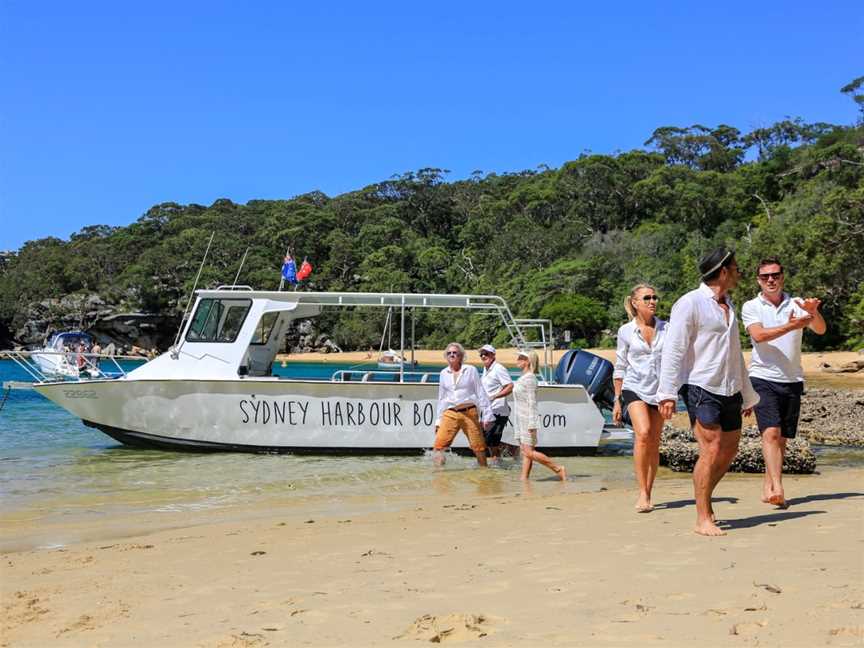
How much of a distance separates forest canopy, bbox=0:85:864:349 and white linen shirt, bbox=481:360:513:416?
3352 cm

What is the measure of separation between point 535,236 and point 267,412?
59556 mm

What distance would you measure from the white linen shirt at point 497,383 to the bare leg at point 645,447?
156 inches

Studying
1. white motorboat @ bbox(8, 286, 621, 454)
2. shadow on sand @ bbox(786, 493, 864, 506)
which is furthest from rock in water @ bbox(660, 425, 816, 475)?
white motorboat @ bbox(8, 286, 621, 454)

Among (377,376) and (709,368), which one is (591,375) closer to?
(377,376)

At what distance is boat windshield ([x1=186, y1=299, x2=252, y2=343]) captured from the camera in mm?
12484

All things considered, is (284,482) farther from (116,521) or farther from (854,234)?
(854,234)

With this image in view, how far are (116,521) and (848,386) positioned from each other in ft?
83.9

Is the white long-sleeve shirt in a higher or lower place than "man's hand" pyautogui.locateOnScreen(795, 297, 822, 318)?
lower

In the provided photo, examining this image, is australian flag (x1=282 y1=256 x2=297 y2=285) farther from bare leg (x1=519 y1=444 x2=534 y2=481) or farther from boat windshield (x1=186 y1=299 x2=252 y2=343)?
bare leg (x1=519 y1=444 x2=534 y2=481)

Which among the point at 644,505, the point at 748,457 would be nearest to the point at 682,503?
the point at 644,505

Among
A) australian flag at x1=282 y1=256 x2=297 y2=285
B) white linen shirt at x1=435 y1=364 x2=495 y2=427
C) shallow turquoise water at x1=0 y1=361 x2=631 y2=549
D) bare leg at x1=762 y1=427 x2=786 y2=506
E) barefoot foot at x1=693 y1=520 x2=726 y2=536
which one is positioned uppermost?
australian flag at x1=282 y1=256 x2=297 y2=285

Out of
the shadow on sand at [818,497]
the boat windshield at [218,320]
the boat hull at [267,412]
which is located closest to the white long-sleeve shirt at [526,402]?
the shadow on sand at [818,497]

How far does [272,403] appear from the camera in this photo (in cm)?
1190

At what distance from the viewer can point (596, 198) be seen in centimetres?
8088
